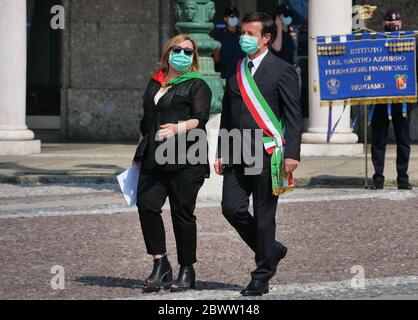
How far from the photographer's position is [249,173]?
376 inches

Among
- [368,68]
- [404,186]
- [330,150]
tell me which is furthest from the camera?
[330,150]

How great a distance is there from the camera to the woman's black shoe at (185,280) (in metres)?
9.70

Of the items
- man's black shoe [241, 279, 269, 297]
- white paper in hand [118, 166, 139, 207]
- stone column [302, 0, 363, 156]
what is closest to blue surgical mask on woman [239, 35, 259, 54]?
white paper in hand [118, 166, 139, 207]

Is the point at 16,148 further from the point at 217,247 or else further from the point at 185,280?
the point at 185,280

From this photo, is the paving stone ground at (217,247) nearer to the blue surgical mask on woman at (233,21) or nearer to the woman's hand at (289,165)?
the woman's hand at (289,165)

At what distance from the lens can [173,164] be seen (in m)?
9.70

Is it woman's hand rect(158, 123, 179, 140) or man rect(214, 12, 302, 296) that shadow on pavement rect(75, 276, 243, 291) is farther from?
woman's hand rect(158, 123, 179, 140)

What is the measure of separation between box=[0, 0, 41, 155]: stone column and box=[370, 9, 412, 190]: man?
6.15m

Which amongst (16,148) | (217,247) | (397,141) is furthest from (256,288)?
(16,148)

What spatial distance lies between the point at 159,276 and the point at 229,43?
1248 centimetres

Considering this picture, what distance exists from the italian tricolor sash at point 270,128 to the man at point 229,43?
11.9 meters

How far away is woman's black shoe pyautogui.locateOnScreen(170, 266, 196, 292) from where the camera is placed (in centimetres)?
970

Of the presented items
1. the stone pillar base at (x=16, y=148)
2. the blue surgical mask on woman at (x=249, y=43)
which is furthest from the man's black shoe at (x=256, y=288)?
the stone pillar base at (x=16, y=148)

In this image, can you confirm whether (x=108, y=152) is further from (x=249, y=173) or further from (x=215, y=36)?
(x=249, y=173)
